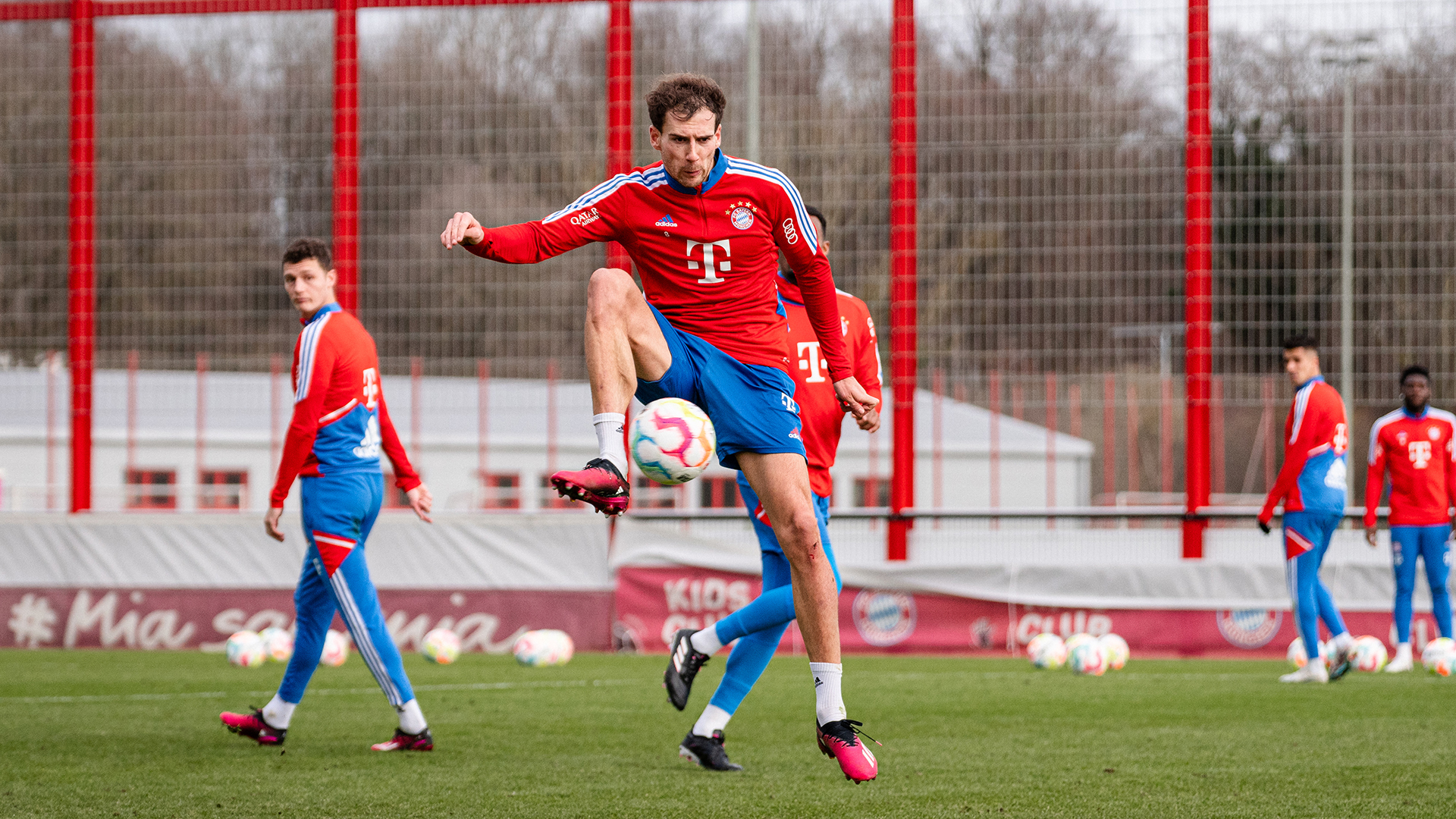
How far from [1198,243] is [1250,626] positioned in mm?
3113

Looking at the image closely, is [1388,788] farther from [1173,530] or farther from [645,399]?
[1173,530]

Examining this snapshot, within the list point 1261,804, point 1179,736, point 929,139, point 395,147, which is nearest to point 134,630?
point 395,147

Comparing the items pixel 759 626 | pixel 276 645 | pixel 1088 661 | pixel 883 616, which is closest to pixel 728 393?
pixel 759 626

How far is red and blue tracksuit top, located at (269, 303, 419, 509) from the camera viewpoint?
21.0 ft

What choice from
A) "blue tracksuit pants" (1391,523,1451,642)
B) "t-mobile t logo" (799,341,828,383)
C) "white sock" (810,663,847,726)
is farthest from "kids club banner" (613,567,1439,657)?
"white sock" (810,663,847,726)

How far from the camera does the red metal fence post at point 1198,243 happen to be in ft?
41.6

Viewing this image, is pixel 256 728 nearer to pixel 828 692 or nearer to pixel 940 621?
pixel 828 692

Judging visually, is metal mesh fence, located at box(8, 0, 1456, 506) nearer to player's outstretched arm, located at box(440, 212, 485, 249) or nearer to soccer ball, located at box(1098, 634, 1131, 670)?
soccer ball, located at box(1098, 634, 1131, 670)

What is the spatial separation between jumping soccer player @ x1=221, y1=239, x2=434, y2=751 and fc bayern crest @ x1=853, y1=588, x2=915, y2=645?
6182mm

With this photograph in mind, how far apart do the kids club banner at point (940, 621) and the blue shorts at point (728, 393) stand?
730 centimetres

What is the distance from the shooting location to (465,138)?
1339cm

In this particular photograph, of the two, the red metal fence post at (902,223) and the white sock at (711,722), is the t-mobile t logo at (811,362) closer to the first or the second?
the white sock at (711,722)

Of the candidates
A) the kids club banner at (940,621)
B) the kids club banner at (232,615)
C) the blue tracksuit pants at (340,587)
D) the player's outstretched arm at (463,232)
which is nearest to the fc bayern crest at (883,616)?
the kids club banner at (940,621)

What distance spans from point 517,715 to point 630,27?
24.5 feet
